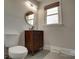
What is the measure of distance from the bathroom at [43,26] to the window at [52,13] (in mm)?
74

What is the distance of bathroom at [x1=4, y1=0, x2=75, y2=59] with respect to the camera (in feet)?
10.2

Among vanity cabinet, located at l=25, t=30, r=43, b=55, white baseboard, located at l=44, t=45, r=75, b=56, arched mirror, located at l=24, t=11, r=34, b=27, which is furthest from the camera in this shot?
arched mirror, located at l=24, t=11, r=34, b=27

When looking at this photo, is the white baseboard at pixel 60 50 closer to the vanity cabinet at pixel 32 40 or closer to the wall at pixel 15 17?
the vanity cabinet at pixel 32 40

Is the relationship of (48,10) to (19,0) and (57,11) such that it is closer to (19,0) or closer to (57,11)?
(57,11)

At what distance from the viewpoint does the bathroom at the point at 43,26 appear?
3119 mm

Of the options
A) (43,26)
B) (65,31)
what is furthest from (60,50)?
(43,26)

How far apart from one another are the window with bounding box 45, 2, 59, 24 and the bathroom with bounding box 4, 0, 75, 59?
74 mm

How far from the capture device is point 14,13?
11.6ft

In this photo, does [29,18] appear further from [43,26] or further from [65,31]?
[65,31]

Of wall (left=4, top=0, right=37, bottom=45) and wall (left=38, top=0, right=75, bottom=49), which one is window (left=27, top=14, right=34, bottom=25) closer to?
wall (left=4, top=0, right=37, bottom=45)

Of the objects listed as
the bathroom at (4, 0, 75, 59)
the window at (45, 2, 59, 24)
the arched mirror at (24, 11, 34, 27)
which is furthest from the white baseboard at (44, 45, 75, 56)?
the arched mirror at (24, 11, 34, 27)

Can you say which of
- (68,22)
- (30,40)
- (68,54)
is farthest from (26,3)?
(68,54)

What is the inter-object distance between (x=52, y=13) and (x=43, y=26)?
26.2 inches

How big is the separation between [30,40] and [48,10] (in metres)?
1.48
